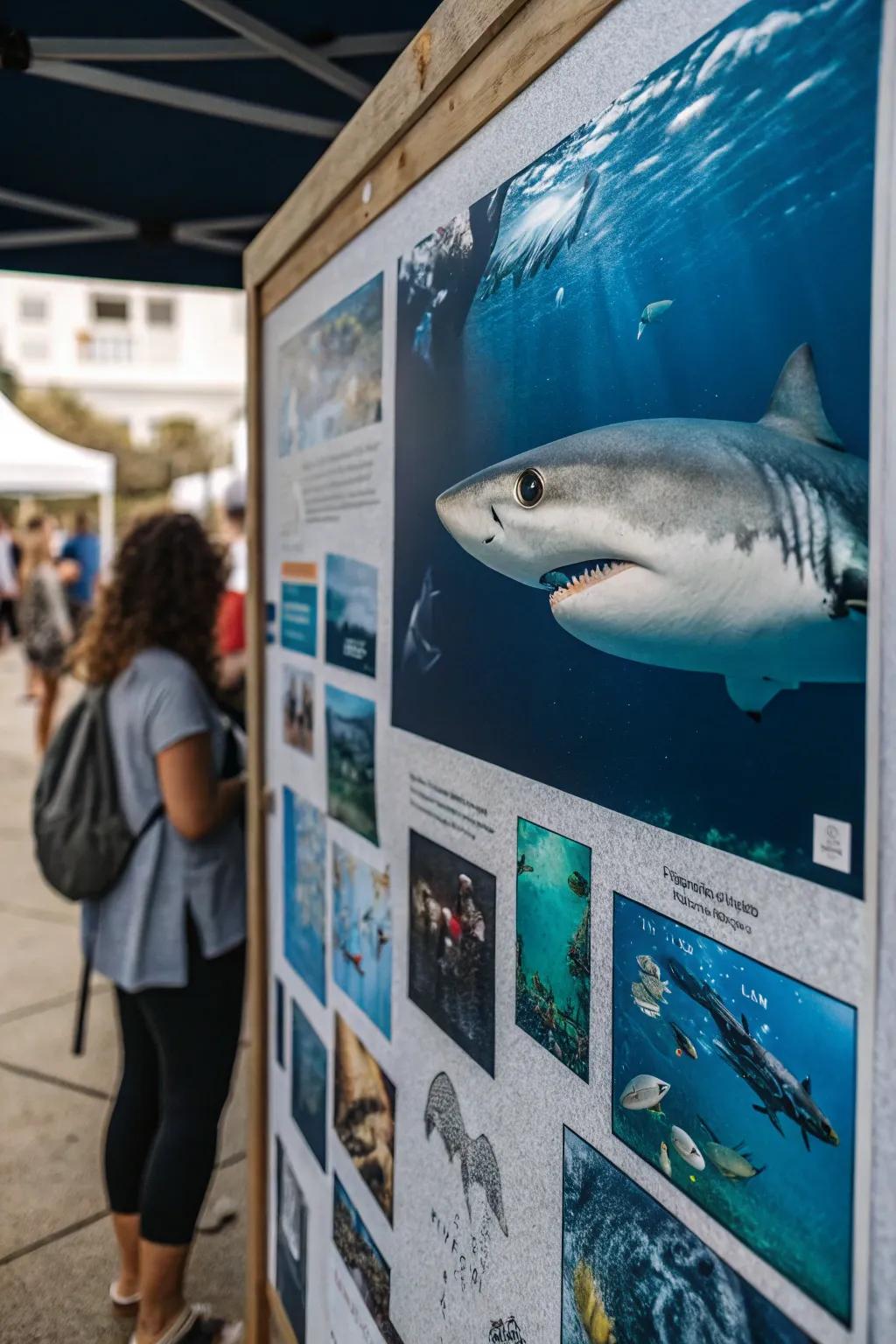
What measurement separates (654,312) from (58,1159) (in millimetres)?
3312

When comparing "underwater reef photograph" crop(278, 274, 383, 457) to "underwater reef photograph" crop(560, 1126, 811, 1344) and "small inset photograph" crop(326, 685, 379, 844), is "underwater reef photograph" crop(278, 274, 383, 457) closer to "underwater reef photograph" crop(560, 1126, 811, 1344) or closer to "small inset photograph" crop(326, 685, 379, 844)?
"small inset photograph" crop(326, 685, 379, 844)

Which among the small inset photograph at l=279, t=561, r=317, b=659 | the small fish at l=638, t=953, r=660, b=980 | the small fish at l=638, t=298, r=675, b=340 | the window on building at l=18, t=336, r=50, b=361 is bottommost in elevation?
the small fish at l=638, t=953, r=660, b=980

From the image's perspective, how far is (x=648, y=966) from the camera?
108 cm

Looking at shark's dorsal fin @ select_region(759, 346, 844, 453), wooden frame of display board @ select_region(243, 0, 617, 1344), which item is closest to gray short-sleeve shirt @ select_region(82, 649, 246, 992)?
wooden frame of display board @ select_region(243, 0, 617, 1344)

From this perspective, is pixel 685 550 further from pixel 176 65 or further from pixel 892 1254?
pixel 176 65

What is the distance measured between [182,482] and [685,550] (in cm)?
1653

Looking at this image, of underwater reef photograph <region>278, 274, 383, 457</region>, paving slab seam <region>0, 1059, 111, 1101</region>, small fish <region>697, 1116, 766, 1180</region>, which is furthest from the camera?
paving slab seam <region>0, 1059, 111, 1101</region>

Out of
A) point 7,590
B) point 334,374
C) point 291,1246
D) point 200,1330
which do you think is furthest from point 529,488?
point 7,590

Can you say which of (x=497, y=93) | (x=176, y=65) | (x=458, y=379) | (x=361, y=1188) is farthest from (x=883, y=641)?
(x=176, y=65)

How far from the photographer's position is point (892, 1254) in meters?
0.83

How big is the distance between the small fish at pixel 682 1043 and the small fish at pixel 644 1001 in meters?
0.03

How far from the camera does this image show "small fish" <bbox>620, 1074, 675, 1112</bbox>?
107 cm

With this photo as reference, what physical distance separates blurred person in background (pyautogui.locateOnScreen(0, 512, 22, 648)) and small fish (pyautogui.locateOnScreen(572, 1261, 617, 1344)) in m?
11.3

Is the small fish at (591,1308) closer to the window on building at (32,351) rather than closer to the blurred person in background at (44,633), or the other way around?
the blurred person in background at (44,633)
